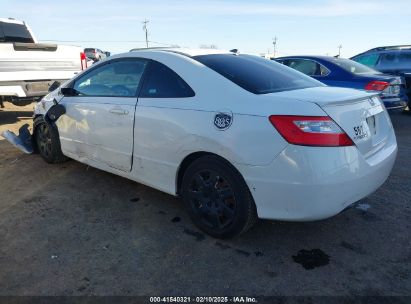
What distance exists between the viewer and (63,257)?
302 centimetres

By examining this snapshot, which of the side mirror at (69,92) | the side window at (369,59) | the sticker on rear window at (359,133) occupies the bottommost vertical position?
the sticker on rear window at (359,133)

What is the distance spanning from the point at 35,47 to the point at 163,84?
493cm

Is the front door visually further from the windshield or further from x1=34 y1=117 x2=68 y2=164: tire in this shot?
the windshield

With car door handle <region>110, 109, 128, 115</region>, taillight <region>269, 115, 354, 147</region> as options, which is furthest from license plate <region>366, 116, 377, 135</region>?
car door handle <region>110, 109, 128, 115</region>

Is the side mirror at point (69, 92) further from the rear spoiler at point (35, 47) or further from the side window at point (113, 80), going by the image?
the rear spoiler at point (35, 47)

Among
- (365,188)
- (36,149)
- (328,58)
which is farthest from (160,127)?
(328,58)

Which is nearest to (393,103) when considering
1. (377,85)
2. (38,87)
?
(377,85)

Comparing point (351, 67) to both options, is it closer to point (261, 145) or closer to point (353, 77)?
point (353, 77)

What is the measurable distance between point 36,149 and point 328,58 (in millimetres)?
5886

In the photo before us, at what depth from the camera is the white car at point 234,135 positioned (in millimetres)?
2672

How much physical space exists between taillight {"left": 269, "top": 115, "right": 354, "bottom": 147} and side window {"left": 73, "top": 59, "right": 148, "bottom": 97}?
1.64 metres

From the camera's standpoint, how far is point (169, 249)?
10.3 ft

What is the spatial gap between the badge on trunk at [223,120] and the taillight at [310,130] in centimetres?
34

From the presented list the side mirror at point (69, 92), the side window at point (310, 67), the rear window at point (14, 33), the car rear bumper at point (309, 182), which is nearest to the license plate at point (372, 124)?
the car rear bumper at point (309, 182)
